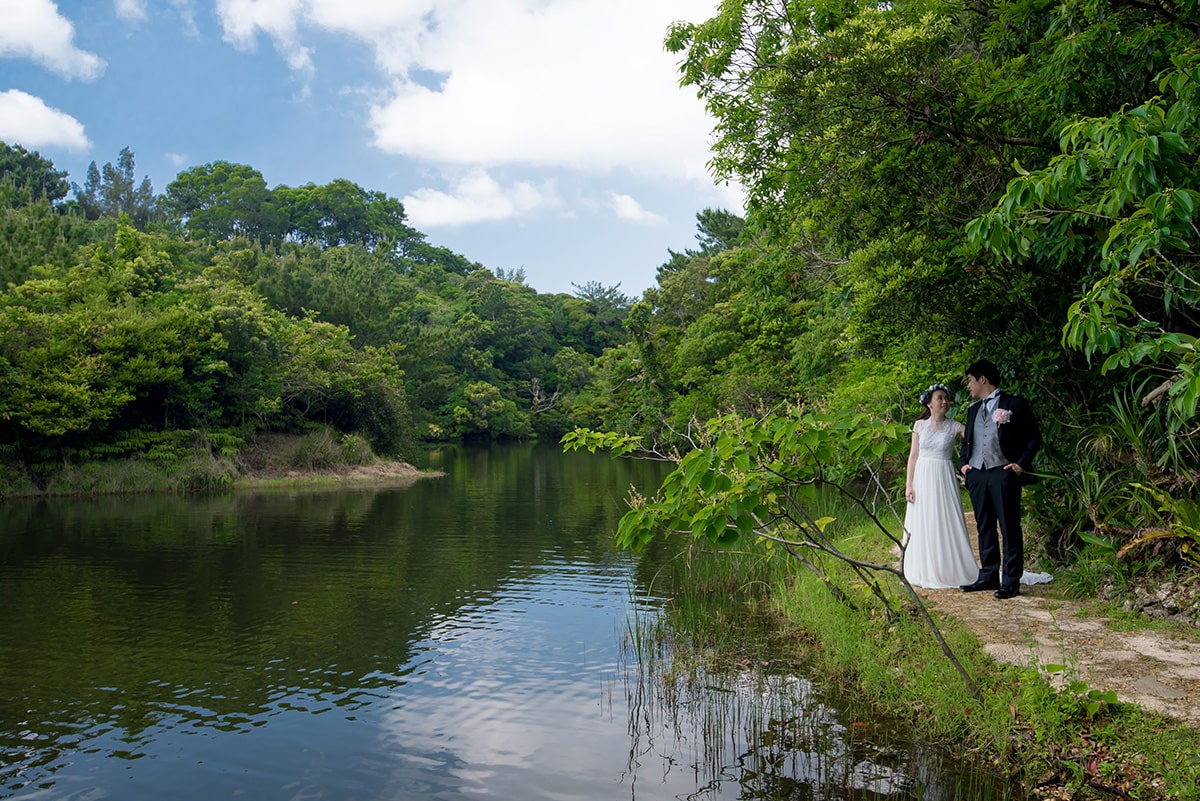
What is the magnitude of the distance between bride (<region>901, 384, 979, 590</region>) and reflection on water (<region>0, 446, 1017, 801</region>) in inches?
62.8

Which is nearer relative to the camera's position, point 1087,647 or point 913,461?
point 1087,647

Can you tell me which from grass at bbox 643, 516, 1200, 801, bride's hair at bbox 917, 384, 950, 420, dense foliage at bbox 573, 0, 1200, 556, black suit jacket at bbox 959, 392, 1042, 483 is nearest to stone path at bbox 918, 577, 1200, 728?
grass at bbox 643, 516, 1200, 801

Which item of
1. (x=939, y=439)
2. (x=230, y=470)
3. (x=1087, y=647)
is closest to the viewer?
(x=1087, y=647)

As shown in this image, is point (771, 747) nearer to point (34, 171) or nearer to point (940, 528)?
point (940, 528)

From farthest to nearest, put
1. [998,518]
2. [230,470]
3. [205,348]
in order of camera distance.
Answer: [205,348] → [230,470] → [998,518]

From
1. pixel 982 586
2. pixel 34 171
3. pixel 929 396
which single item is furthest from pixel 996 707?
pixel 34 171

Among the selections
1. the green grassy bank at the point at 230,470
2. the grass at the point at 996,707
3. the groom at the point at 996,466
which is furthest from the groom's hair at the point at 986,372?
the green grassy bank at the point at 230,470

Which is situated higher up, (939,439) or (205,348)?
(205,348)

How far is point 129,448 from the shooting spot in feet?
77.5

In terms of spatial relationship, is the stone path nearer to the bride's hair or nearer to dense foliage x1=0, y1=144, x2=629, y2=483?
the bride's hair

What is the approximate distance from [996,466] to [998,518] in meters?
0.45

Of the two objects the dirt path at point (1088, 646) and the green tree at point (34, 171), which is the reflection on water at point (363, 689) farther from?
the green tree at point (34, 171)

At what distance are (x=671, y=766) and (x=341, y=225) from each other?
7084cm

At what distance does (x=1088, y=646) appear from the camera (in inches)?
201
